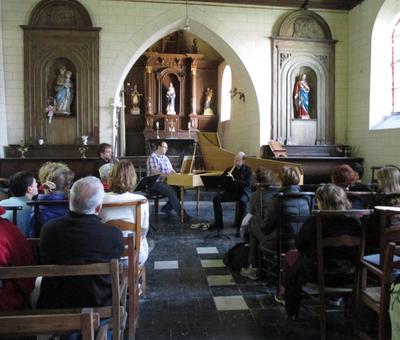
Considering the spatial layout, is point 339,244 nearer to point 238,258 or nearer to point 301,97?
point 238,258

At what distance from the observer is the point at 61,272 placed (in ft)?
5.11

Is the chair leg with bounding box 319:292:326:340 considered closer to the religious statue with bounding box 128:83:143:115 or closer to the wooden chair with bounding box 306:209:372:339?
the wooden chair with bounding box 306:209:372:339

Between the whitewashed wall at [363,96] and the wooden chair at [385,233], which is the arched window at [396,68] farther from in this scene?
the wooden chair at [385,233]

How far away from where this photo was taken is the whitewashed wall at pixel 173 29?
25.6 feet

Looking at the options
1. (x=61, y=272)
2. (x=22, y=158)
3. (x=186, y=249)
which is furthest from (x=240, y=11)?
(x=61, y=272)

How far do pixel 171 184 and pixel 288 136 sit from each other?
365 centimetres

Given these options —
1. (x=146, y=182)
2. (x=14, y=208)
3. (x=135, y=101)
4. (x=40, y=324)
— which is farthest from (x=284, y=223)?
(x=135, y=101)

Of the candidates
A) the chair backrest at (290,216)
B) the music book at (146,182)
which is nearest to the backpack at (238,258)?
the chair backrest at (290,216)

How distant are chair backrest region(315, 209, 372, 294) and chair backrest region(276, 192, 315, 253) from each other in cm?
65

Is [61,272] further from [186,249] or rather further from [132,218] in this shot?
[186,249]

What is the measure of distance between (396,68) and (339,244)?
682 centimetres

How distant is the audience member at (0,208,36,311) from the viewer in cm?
179

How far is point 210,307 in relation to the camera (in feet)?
9.78

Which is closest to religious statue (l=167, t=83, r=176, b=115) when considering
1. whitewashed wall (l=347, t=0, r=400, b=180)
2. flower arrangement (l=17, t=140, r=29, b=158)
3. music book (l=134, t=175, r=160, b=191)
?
flower arrangement (l=17, t=140, r=29, b=158)
